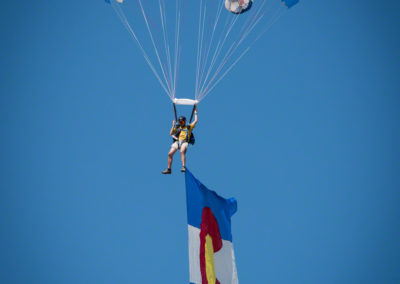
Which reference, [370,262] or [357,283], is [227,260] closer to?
[357,283]

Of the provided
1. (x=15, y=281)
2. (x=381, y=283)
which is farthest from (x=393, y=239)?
(x=15, y=281)

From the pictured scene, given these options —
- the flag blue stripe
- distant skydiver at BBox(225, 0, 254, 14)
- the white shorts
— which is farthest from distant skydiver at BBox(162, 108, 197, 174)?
distant skydiver at BBox(225, 0, 254, 14)

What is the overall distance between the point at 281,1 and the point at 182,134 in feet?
13.8

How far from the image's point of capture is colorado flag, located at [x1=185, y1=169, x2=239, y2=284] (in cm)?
1167

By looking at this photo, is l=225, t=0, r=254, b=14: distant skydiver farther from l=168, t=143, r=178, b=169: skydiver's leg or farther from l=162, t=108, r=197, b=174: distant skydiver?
l=168, t=143, r=178, b=169: skydiver's leg

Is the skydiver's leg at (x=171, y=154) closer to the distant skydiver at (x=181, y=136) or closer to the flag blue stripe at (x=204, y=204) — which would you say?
the distant skydiver at (x=181, y=136)

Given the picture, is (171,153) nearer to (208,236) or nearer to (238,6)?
(208,236)

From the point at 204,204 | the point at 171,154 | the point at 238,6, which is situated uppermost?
the point at 238,6

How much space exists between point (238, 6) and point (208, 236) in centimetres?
591

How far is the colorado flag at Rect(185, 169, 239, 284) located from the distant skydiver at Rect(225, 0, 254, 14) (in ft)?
15.4

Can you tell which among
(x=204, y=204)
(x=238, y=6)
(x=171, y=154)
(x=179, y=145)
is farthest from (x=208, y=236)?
(x=238, y=6)

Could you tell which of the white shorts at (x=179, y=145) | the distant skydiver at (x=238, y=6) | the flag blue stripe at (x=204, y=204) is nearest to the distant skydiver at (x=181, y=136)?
the white shorts at (x=179, y=145)

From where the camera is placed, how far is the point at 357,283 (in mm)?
48938

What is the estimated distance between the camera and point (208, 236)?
40.2 feet
